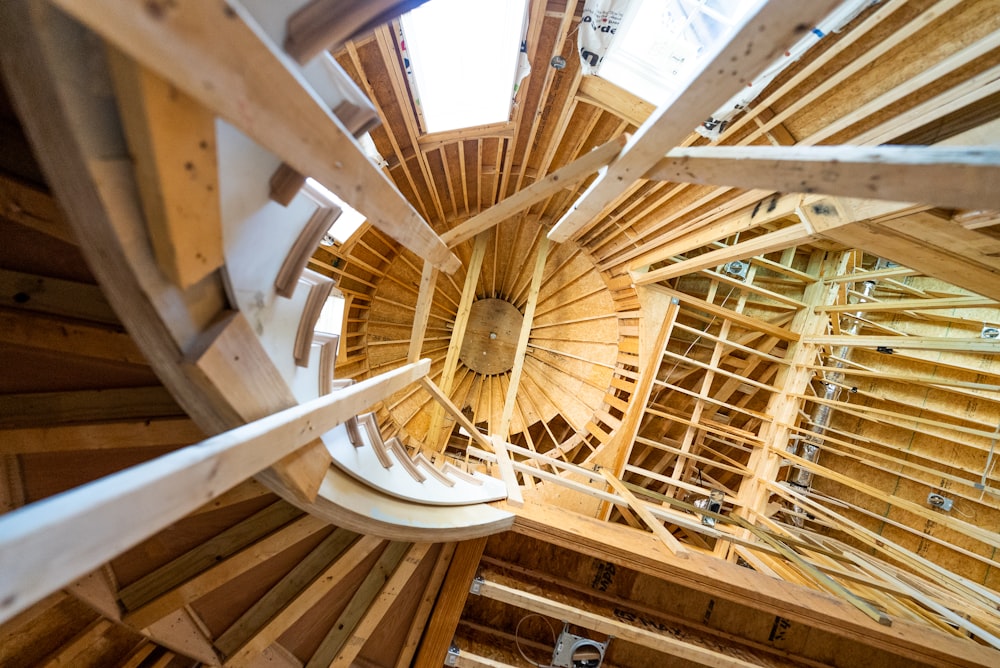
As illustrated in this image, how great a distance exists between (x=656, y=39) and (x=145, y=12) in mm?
3378

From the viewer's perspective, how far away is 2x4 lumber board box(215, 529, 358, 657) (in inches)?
90.4

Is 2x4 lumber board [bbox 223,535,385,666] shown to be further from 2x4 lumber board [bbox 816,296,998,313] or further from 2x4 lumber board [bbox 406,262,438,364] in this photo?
2x4 lumber board [bbox 816,296,998,313]

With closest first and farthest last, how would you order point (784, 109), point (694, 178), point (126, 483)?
point (126, 483)
point (694, 178)
point (784, 109)

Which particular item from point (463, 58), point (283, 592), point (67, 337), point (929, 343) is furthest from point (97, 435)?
point (929, 343)

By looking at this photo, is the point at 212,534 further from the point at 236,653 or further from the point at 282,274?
the point at 282,274

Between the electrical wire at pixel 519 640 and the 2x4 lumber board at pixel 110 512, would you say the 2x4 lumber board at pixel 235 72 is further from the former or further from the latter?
the electrical wire at pixel 519 640

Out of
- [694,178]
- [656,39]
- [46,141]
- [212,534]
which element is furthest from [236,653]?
[656,39]

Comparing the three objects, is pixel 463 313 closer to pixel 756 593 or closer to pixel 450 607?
pixel 450 607

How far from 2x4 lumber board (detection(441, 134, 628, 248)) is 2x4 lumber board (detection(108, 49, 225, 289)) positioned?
1962mm

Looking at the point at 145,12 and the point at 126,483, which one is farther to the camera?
the point at 126,483

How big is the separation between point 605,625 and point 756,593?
3.12ft

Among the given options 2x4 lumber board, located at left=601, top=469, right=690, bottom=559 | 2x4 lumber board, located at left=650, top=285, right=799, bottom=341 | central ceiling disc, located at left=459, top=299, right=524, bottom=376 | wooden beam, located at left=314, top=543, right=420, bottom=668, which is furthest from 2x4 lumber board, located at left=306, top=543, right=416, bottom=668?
central ceiling disc, located at left=459, top=299, right=524, bottom=376

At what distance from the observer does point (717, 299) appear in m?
6.73

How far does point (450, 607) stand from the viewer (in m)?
2.80
